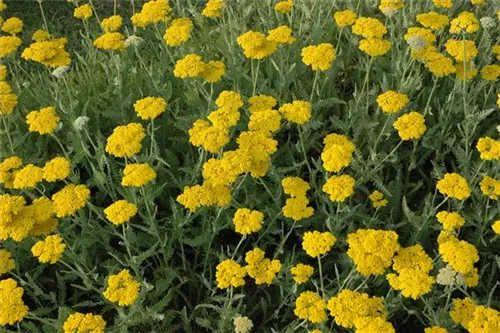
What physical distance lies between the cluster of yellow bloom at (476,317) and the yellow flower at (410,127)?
705 mm

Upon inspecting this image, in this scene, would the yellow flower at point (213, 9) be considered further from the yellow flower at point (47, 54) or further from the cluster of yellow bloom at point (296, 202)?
the cluster of yellow bloom at point (296, 202)

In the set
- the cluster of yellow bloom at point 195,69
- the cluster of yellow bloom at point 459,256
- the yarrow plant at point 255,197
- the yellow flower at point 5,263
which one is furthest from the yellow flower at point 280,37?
the yellow flower at point 5,263

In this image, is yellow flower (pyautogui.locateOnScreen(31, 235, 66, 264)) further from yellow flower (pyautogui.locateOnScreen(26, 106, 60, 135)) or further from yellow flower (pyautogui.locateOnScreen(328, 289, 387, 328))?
yellow flower (pyautogui.locateOnScreen(328, 289, 387, 328))

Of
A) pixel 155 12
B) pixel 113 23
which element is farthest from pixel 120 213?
pixel 113 23

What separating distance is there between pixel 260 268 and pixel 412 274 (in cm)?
53

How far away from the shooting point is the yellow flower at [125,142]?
90.7 inches

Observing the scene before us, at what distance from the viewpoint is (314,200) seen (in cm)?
282

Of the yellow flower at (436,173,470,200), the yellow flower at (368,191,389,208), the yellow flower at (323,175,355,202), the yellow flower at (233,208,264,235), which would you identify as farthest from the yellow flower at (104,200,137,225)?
the yellow flower at (436,173,470,200)

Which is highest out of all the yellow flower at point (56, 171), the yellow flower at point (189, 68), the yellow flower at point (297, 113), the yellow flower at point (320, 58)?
the yellow flower at point (189, 68)

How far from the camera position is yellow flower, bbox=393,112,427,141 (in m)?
2.40

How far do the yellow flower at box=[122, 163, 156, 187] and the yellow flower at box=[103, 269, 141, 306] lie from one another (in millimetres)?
342

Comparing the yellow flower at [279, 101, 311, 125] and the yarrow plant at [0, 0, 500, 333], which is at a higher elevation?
the yellow flower at [279, 101, 311, 125]

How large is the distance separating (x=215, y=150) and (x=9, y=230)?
80cm

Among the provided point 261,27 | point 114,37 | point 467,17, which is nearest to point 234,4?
point 261,27
